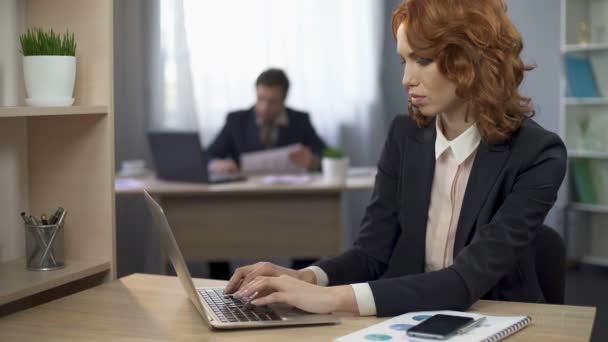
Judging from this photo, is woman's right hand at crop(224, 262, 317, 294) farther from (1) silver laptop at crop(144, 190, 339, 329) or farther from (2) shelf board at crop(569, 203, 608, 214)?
(2) shelf board at crop(569, 203, 608, 214)

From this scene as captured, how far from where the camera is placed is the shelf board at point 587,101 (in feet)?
17.9

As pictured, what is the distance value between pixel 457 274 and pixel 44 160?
1.01 metres

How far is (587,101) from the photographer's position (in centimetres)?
548

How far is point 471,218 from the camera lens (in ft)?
6.30

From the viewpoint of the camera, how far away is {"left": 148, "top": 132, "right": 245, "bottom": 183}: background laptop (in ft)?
13.7

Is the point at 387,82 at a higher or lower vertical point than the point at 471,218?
higher

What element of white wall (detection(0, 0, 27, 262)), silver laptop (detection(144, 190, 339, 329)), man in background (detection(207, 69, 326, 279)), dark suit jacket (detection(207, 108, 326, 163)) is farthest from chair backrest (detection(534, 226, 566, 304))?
dark suit jacket (detection(207, 108, 326, 163))

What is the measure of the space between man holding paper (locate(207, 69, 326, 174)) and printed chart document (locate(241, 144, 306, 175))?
43 cm

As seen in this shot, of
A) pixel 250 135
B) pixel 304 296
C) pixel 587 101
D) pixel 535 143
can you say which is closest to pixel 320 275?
pixel 304 296

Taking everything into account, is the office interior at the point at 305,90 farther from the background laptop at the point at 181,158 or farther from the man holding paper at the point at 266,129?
the background laptop at the point at 181,158

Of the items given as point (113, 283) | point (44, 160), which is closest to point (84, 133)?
point (44, 160)

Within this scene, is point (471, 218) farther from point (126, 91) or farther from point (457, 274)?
point (126, 91)

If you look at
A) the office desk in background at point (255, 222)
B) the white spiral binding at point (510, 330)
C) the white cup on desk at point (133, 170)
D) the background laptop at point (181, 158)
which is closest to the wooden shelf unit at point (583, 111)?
the office desk in background at point (255, 222)

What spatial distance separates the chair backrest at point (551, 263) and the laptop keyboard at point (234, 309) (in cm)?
70
